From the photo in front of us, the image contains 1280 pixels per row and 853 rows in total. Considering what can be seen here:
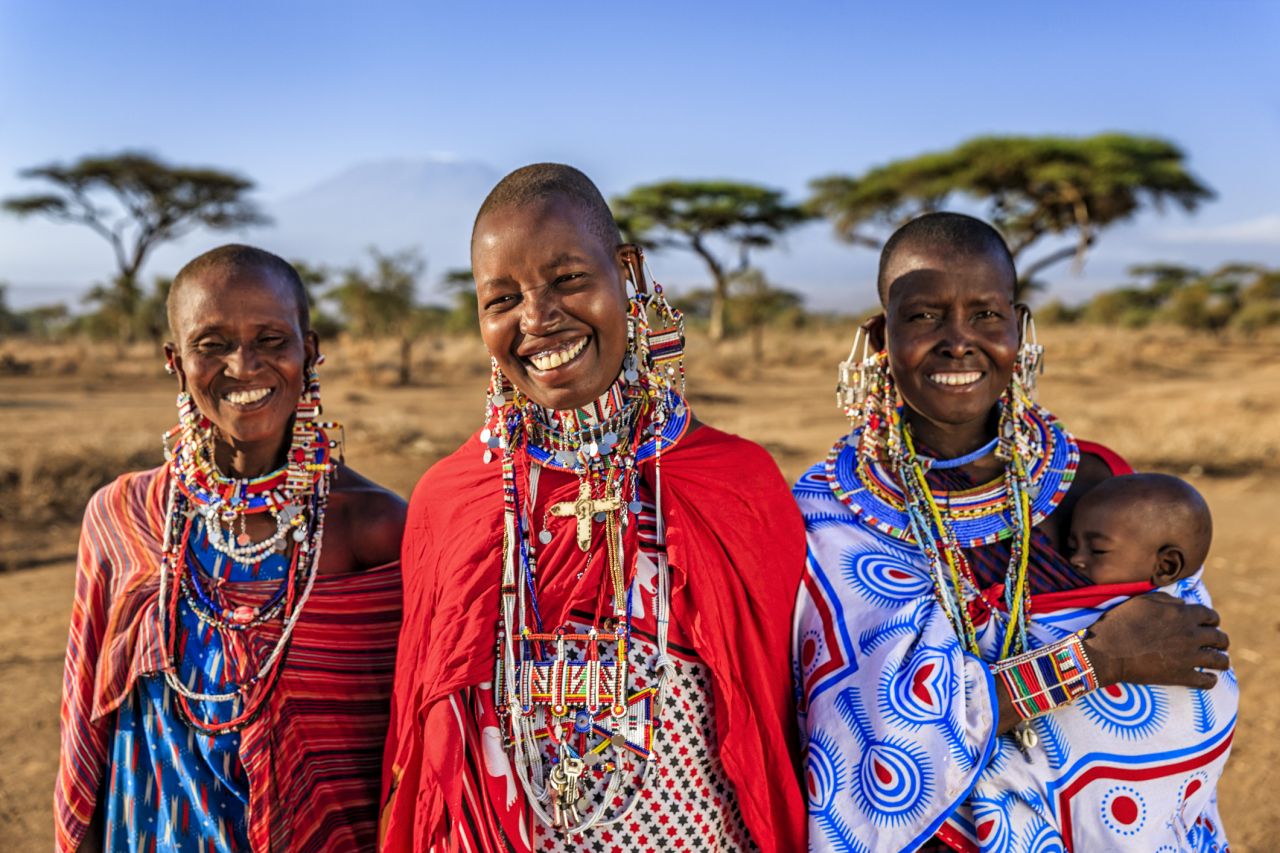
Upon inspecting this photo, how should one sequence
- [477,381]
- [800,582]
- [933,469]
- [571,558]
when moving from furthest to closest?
[477,381] < [933,469] < [800,582] < [571,558]

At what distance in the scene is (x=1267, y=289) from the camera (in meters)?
32.4

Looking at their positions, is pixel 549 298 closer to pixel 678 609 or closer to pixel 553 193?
pixel 553 193

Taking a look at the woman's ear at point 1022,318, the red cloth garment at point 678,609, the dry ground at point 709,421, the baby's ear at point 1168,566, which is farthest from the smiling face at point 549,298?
the dry ground at point 709,421

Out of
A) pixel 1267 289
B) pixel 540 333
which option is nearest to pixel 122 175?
pixel 540 333

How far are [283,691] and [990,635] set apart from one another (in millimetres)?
1465

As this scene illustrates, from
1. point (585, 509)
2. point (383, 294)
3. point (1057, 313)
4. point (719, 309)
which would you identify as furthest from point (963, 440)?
point (1057, 313)

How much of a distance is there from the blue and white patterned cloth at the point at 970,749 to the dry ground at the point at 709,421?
6.06 ft

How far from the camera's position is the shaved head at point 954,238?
6.92 ft

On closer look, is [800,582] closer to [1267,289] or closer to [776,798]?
[776,798]

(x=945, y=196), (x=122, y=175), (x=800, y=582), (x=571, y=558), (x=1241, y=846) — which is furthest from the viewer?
(x=122, y=175)

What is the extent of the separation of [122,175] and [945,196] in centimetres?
1958

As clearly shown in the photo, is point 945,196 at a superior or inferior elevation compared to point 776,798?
superior

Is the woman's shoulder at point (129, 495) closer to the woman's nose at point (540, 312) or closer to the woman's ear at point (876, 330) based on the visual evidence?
the woman's nose at point (540, 312)

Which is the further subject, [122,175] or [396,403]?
[122,175]
